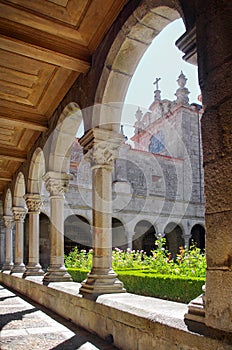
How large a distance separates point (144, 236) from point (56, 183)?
1262cm

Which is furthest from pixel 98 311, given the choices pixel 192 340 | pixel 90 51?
pixel 90 51

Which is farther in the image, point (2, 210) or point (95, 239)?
point (2, 210)

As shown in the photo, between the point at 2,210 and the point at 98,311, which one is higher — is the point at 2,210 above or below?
above

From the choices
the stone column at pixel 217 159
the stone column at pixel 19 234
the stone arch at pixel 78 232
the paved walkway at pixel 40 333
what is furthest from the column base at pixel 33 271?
the stone arch at pixel 78 232

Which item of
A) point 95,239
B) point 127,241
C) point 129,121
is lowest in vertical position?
point 127,241

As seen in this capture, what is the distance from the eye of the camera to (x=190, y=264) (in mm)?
6031

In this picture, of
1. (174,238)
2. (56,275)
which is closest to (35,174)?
(56,275)

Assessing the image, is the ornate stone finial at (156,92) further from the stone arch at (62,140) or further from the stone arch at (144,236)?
the stone arch at (62,140)

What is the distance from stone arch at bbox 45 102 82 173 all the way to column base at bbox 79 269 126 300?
8.60 ft

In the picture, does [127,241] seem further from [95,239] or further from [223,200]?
[223,200]

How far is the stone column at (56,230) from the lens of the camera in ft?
19.9

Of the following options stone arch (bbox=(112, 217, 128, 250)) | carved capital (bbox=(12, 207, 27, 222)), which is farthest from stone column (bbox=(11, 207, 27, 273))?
stone arch (bbox=(112, 217, 128, 250))

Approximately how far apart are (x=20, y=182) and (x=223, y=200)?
8.21 meters

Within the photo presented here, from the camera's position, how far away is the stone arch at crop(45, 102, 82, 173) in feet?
19.5
